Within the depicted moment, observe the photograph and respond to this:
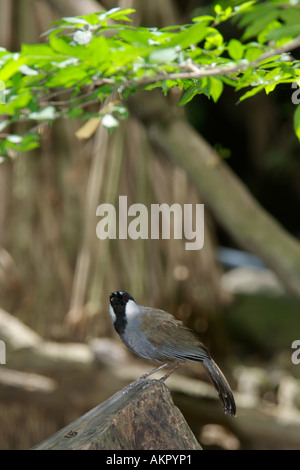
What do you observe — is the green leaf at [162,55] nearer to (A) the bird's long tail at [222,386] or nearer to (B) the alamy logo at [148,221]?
(A) the bird's long tail at [222,386]

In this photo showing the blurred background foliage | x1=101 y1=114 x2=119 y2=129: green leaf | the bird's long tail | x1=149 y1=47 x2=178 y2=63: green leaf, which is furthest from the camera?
the blurred background foliage

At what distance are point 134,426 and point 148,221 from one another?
222cm

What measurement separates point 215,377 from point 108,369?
1551mm

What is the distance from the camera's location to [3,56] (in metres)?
1.19

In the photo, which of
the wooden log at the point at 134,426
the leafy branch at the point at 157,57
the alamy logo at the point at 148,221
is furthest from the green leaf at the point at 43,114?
the alamy logo at the point at 148,221

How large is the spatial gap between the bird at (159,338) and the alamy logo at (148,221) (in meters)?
1.71

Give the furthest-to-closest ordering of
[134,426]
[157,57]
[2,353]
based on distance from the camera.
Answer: [2,353]
[134,426]
[157,57]

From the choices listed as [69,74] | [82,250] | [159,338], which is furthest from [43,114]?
[82,250]

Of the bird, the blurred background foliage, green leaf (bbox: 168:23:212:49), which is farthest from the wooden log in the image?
the blurred background foliage

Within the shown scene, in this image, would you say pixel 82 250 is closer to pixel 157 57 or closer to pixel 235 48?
pixel 235 48

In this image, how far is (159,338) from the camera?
3.97 feet

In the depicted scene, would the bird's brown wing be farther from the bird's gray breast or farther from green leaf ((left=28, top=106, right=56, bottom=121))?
green leaf ((left=28, top=106, right=56, bottom=121))

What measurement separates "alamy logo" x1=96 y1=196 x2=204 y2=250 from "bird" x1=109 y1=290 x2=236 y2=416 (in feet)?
5.60

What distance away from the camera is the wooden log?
124cm
